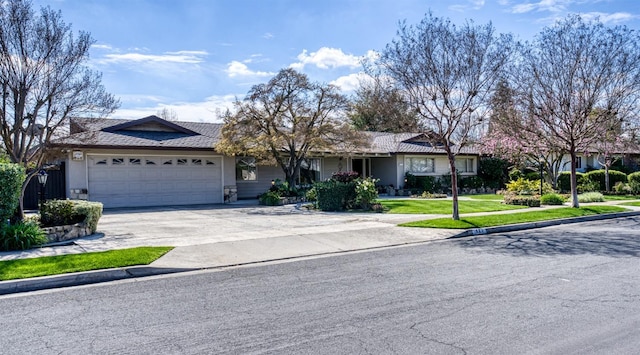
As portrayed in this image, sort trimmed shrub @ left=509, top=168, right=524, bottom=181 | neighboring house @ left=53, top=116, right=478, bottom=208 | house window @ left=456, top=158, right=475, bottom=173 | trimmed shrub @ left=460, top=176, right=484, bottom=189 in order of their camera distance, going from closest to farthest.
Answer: neighboring house @ left=53, top=116, right=478, bottom=208
trimmed shrub @ left=460, top=176, right=484, bottom=189
trimmed shrub @ left=509, top=168, right=524, bottom=181
house window @ left=456, top=158, right=475, bottom=173

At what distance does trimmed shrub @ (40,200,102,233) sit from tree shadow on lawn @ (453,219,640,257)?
9528mm

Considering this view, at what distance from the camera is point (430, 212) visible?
17.4 m

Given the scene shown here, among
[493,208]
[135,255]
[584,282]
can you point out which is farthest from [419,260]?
[493,208]

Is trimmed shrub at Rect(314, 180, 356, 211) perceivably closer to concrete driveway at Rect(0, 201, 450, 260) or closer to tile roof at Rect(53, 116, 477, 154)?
concrete driveway at Rect(0, 201, 450, 260)

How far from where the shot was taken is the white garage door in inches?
790

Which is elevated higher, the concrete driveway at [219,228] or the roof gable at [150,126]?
the roof gable at [150,126]

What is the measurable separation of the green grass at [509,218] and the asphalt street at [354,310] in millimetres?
4563

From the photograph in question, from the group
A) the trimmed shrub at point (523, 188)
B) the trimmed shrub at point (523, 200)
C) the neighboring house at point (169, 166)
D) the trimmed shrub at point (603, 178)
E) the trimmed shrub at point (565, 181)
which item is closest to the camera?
the neighboring house at point (169, 166)

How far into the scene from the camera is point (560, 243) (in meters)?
10.8

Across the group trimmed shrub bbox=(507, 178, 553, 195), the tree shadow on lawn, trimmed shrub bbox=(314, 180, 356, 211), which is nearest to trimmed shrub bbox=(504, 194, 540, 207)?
trimmed shrub bbox=(507, 178, 553, 195)

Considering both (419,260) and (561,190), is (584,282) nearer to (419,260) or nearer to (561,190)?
(419,260)

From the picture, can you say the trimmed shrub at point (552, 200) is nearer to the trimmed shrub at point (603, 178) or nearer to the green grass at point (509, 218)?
the green grass at point (509, 218)

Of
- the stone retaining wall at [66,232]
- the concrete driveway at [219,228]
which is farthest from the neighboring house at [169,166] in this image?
the stone retaining wall at [66,232]

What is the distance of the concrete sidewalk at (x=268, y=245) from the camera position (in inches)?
304
